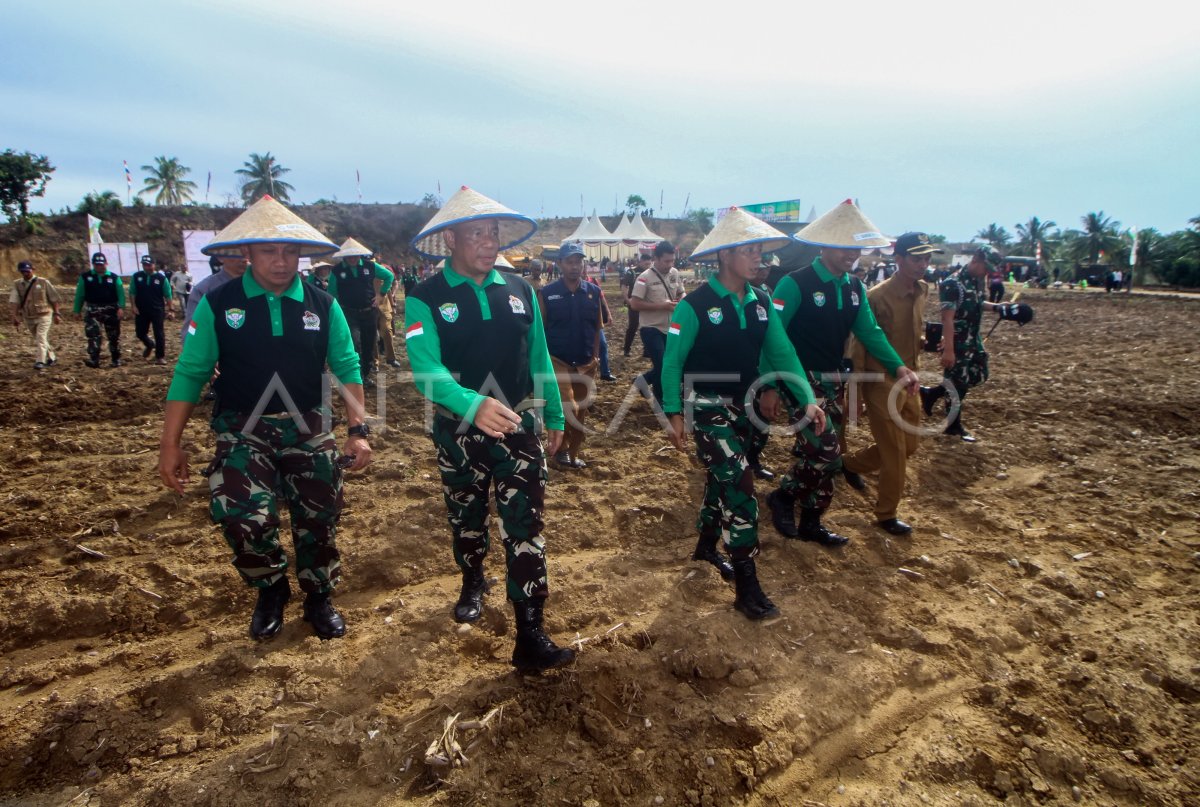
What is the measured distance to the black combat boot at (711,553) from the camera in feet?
13.0

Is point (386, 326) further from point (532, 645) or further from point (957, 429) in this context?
point (532, 645)

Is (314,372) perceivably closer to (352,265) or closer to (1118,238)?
Answer: (352,265)

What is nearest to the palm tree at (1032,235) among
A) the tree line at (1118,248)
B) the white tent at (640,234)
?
the tree line at (1118,248)

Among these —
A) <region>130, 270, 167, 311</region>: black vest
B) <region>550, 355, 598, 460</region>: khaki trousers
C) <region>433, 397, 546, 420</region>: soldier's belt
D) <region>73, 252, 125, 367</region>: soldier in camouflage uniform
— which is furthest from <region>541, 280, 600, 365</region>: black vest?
<region>130, 270, 167, 311</region>: black vest

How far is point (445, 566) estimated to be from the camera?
410 cm

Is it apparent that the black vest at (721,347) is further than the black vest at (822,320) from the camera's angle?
No

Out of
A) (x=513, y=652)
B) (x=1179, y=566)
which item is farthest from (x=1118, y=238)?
(x=513, y=652)

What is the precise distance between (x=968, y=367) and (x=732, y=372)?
14.5 feet

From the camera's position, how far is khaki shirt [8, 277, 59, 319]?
10.1 m

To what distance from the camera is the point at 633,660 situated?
3.06 meters

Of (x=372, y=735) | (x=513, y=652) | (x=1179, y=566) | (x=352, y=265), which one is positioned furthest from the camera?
(x=352, y=265)

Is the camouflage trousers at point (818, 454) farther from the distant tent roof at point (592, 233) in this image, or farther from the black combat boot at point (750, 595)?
the distant tent roof at point (592, 233)

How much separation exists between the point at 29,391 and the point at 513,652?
29.2 feet

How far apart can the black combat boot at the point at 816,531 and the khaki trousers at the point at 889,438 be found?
1.50 feet
